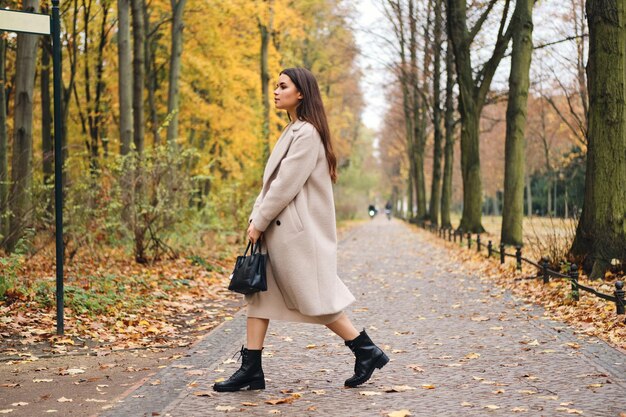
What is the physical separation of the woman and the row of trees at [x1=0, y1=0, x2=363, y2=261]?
647 cm

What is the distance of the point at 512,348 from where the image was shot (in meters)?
7.30

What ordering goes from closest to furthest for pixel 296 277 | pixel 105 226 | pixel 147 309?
pixel 296 277 → pixel 147 309 → pixel 105 226

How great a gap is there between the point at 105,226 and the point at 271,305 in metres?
8.04

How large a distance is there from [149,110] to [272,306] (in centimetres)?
2310

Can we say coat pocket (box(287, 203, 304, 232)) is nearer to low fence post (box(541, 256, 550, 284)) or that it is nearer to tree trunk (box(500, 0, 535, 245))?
low fence post (box(541, 256, 550, 284))

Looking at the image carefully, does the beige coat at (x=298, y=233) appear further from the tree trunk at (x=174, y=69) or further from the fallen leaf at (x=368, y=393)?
the tree trunk at (x=174, y=69)

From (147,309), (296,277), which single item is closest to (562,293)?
(147,309)

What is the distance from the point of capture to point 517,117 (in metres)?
18.8

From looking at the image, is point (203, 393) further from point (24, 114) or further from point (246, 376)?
point (24, 114)

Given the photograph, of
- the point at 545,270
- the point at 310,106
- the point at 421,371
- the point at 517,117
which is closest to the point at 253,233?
the point at 310,106

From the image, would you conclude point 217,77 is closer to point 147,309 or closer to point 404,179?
point 147,309

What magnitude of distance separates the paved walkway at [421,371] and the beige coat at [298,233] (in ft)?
1.97

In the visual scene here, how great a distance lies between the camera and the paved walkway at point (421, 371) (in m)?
5.04

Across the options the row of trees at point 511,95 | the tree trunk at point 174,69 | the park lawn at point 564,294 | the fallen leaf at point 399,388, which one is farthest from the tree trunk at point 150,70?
the fallen leaf at point 399,388
